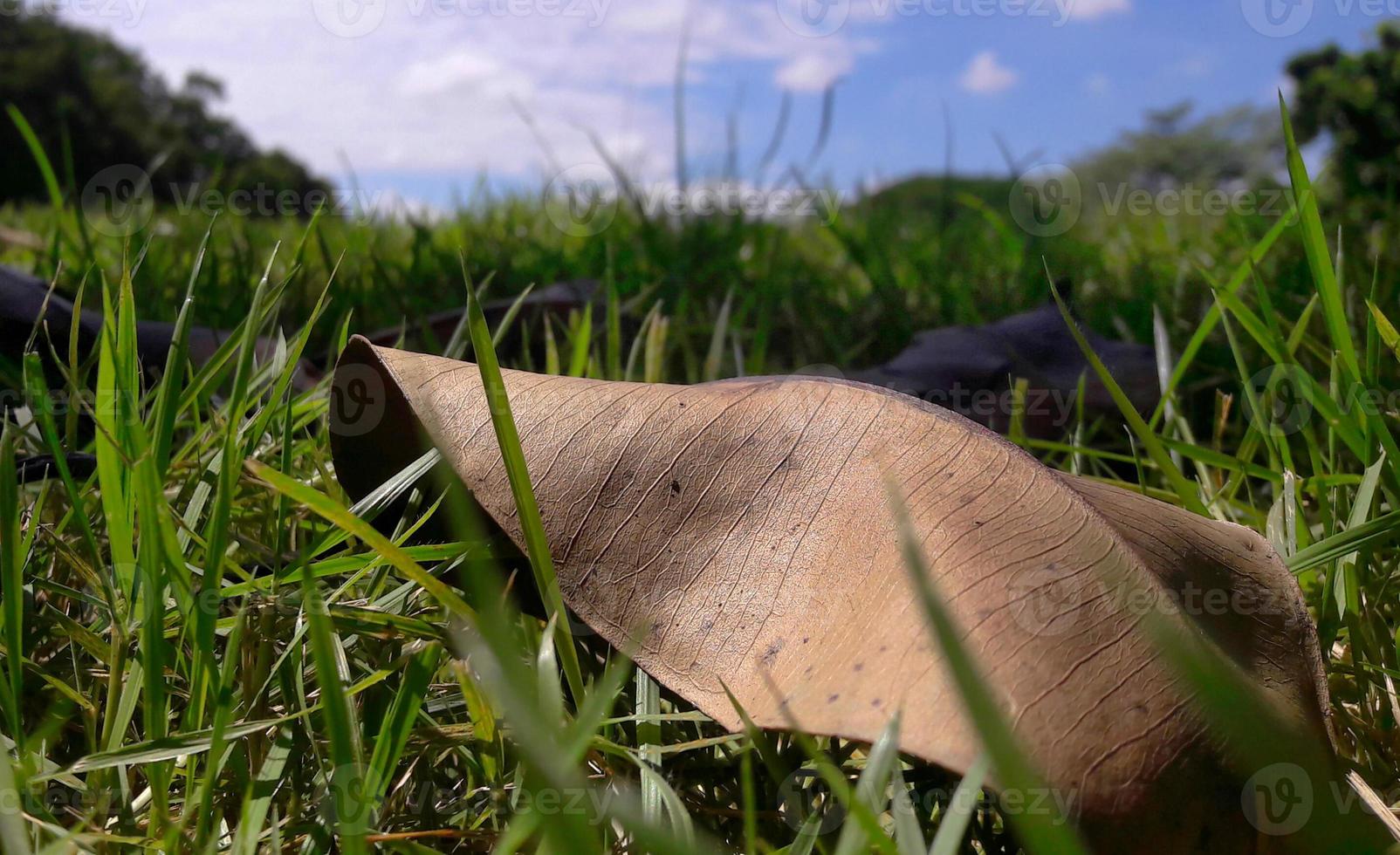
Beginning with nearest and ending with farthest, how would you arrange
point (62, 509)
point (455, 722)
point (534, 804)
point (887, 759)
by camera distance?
point (534, 804) < point (887, 759) < point (455, 722) < point (62, 509)

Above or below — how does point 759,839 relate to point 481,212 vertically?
below

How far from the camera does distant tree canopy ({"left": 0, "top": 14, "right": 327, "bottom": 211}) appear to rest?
87.1 feet

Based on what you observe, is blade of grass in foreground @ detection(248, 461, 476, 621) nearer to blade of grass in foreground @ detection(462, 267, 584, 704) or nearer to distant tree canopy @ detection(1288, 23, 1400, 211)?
blade of grass in foreground @ detection(462, 267, 584, 704)

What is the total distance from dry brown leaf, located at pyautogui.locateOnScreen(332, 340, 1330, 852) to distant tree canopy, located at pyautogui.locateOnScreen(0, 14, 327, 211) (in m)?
25.1

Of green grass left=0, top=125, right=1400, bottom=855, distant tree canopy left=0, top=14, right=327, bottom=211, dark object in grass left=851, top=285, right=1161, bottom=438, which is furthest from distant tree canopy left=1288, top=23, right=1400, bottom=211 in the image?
distant tree canopy left=0, top=14, right=327, bottom=211

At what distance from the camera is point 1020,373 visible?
1.72m

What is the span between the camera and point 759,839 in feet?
2.62

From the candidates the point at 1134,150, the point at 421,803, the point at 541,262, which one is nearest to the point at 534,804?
the point at 421,803

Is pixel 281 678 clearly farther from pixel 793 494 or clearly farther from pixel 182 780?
pixel 793 494

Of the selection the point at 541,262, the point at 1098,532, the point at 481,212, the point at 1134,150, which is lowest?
the point at 1098,532

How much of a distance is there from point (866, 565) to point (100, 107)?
34.1 m

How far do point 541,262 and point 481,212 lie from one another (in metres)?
1.72

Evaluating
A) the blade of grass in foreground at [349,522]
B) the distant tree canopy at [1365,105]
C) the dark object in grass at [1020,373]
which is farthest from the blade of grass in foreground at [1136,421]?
the distant tree canopy at [1365,105]

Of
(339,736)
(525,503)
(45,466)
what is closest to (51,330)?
(45,466)
